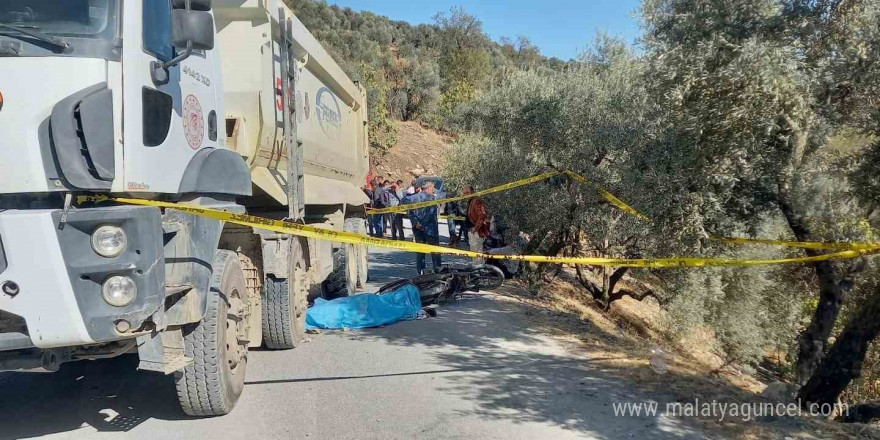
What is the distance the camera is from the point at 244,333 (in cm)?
502

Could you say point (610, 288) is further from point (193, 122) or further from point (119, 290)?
point (119, 290)

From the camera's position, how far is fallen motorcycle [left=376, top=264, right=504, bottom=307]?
28.6 feet

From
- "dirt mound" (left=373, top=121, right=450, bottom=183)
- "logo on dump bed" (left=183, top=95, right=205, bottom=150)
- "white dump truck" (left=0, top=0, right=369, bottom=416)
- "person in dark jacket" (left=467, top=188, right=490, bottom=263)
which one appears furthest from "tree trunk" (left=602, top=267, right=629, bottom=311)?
"dirt mound" (left=373, top=121, right=450, bottom=183)

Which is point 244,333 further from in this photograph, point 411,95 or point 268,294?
point 411,95

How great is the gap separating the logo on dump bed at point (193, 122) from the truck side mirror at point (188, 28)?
1.51 feet

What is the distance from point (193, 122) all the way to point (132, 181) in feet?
3.03

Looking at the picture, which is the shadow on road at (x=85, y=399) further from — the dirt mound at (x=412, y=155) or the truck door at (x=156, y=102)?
the dirt mound at (x=412, y=155)

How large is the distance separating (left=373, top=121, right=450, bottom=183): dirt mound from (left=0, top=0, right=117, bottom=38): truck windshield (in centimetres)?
2690

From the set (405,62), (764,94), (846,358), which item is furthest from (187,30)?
(405,62)

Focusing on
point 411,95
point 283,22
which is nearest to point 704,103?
point 283,22

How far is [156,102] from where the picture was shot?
3730 mm

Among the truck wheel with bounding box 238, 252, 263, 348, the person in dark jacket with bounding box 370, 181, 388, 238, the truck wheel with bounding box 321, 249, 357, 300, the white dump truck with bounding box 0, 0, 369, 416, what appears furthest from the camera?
the person in dark jacket with bounding box 370, 181, 388, 238

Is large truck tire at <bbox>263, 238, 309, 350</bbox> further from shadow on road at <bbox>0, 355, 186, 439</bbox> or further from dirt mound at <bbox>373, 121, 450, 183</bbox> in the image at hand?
dirt mound at <bbox>373, 121, 450, 183</bbox>

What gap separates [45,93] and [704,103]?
5.34 metres
